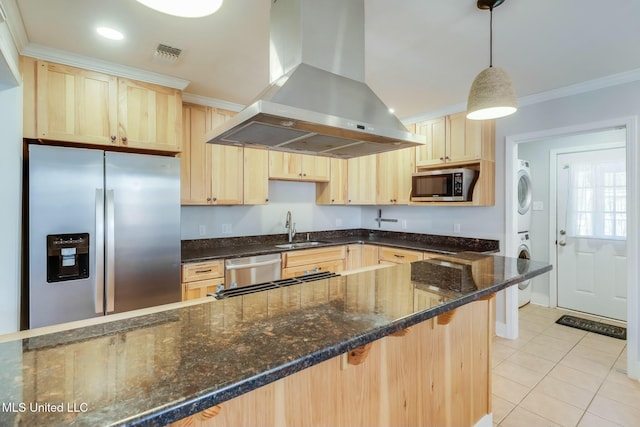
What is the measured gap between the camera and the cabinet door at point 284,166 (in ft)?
11.8

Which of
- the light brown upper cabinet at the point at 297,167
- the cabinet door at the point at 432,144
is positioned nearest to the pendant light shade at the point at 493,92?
the cabinet door at the point at 432,144

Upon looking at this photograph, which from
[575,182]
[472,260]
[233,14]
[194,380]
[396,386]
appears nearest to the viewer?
[194,380]

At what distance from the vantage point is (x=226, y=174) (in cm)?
325

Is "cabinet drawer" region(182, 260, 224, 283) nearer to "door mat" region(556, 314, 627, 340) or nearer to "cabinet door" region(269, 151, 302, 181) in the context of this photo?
"cabinet door" region(269, 151, 302, 181)

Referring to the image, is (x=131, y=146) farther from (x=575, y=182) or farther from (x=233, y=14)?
(x=575, y=182)

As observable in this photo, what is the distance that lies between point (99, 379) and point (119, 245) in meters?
1.91

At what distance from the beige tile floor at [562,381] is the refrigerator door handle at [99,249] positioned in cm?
284

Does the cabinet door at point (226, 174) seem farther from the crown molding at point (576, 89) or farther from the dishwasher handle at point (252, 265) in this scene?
the crown molding at point (576, 89)

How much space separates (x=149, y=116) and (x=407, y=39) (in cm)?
211

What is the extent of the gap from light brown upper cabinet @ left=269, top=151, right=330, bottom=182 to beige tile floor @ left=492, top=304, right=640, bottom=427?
107 inches

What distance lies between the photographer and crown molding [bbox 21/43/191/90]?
2166 millimetres

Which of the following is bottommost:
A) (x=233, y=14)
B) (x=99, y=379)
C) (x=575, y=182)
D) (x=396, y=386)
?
(x=396, y=386)

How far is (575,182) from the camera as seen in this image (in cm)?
407

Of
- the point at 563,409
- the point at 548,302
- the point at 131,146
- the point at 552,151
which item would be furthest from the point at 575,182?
the point at 131,146
